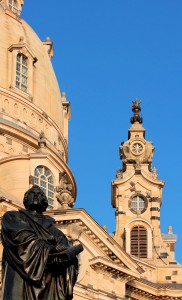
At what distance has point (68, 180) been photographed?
4803 cm

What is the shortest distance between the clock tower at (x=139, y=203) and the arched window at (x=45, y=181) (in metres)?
8.10

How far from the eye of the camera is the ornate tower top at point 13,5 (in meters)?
52.8

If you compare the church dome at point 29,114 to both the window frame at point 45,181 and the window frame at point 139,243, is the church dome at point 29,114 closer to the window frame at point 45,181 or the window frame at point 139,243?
the window frame at point 45,181

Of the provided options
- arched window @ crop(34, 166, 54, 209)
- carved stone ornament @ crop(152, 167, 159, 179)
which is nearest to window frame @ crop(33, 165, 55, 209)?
arched window @ crop(34, 166, 54, 209)

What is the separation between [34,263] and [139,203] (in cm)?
4403

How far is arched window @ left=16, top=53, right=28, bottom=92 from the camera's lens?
48219 mm

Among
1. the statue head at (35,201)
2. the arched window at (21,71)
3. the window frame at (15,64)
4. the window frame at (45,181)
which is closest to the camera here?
the statue head at (35,201)

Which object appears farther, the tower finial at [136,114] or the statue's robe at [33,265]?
the tower finial at [136,114]

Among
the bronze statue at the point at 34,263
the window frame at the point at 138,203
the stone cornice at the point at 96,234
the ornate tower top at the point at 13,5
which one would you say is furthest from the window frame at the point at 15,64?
the bronze statue at the point at 34,263

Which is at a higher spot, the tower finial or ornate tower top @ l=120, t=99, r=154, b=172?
the tower finial

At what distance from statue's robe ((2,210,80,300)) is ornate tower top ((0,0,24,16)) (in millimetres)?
45324

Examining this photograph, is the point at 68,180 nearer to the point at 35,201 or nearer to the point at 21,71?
the point at 21,71

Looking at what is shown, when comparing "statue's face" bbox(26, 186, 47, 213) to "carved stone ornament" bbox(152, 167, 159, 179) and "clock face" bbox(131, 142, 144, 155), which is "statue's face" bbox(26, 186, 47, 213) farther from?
"clock face" bbox(131, 142, 144, 155)

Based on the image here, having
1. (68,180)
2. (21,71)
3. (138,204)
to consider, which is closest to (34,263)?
(68,180)
